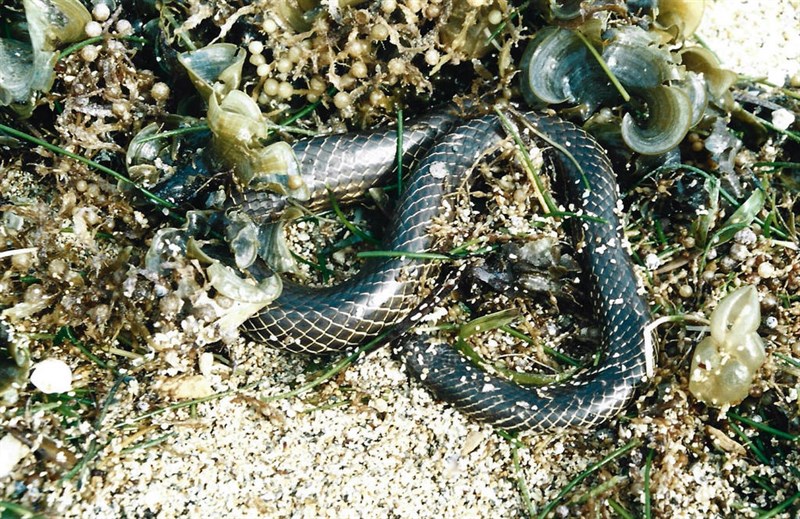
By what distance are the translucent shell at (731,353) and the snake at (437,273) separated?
0.68 feet

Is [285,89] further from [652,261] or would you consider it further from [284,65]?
[652,261]

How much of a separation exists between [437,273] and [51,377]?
1.45 m

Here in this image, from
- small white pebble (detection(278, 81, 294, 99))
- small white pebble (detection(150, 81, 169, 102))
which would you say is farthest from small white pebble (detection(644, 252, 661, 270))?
small white pebble (detection(150, 81, 169, 102))

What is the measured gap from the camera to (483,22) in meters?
2.88

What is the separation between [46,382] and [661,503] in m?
2.18

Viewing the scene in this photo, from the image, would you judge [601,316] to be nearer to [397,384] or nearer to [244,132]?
[397,384]

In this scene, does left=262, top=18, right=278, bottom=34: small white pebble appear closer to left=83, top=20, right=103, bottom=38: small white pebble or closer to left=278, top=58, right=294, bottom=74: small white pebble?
left=278, top=58, right=294, bottom=74: small white pebble

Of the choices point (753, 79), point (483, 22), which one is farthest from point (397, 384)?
point (753, 79)

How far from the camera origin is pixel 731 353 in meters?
2.54

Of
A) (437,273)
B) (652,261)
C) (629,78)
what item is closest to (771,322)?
(652,261)

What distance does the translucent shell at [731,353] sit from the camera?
2.50 m

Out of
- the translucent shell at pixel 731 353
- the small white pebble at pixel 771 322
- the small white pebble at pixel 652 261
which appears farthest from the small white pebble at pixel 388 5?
the small white pebble at pixel 771 322

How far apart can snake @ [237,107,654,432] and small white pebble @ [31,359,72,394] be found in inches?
25.0

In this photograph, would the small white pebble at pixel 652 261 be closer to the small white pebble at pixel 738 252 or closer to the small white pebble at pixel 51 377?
the small white pebble at pixel 738 252
